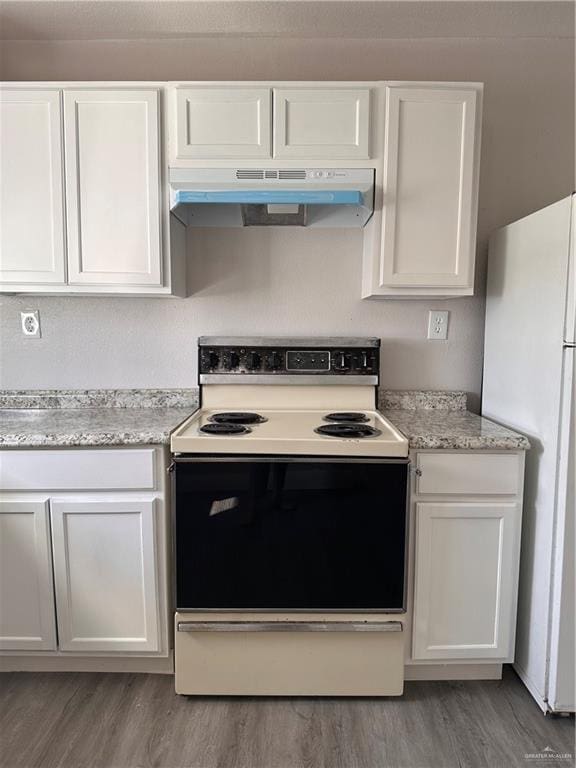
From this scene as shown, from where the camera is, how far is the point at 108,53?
2020mm

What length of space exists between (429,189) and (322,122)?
18.1 inches

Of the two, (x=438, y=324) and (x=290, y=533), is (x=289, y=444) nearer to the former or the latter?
(x=290, y=533)

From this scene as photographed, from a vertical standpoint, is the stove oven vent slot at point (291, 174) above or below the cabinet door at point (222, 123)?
below

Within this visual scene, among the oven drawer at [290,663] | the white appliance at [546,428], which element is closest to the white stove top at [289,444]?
the white appliance at [546,428]

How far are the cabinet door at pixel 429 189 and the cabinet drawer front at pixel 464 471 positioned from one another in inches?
25.6

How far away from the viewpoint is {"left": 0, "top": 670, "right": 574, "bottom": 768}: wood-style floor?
1394mm

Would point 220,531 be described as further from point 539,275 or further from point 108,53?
point 108,53

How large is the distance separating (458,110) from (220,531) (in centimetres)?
170

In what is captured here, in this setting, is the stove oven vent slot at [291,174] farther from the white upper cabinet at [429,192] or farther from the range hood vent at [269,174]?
the white upper cabinet at [429,192]

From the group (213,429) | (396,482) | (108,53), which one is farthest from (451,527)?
(108,53)

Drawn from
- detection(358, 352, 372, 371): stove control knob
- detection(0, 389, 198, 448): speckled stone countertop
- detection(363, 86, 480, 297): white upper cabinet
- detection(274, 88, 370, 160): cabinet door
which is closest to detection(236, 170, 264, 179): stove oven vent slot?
detection(274, 88, 370, 160): cabinet door

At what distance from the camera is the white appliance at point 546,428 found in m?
1.45

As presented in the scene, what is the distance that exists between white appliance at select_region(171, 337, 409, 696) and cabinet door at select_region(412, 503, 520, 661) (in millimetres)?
110

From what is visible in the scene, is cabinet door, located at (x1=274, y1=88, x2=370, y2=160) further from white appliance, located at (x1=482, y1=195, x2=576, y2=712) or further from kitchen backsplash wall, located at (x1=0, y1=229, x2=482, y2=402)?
white appliance, located at (x1=482, y1=195, x2=576, y2=712)
